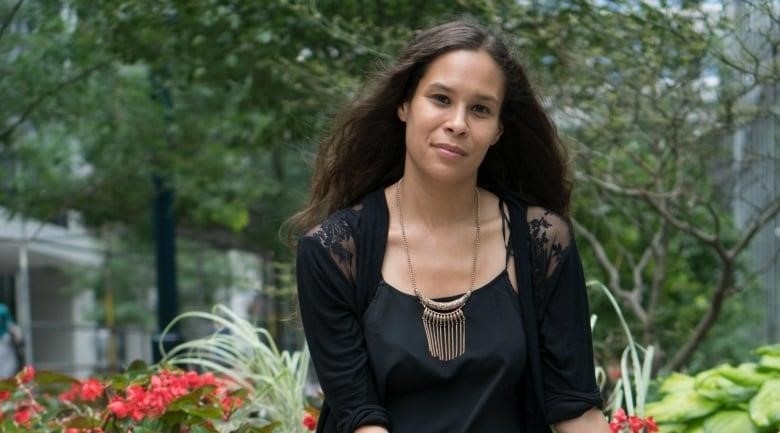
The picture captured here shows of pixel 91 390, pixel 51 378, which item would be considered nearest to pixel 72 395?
pixel 51 378

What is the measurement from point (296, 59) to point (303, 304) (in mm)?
3584

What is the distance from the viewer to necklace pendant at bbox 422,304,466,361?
2824mm

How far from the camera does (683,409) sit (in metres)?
4.15

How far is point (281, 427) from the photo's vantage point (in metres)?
4.23

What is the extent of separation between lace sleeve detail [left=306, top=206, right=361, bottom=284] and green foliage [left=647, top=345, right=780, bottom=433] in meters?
1.59

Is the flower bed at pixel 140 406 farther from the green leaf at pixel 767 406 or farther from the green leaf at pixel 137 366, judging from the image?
the green leaf at pixel 767 406

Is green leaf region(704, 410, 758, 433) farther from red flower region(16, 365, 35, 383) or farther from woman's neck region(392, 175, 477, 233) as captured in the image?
red flower region(16, 365, 35, 383)

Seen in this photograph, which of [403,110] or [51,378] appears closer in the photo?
[403,110]

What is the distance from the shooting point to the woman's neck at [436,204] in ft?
9.77

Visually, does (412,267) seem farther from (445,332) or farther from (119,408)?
(119,408)

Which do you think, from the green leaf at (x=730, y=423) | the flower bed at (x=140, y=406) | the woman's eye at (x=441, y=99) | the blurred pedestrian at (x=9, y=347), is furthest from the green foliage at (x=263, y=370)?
the blurred pedestrian at (x=9, y=347)

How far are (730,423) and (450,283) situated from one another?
1.49 meters

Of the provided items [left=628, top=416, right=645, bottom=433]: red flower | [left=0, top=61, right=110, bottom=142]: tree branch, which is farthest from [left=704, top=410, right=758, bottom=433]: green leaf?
[left=0, top=61, right=110, bottom=142]: tree branch

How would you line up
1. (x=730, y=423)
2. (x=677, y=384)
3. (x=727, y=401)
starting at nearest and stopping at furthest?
(x=730, y=423) → (x=727, y=401) → (x=677, y=384)
